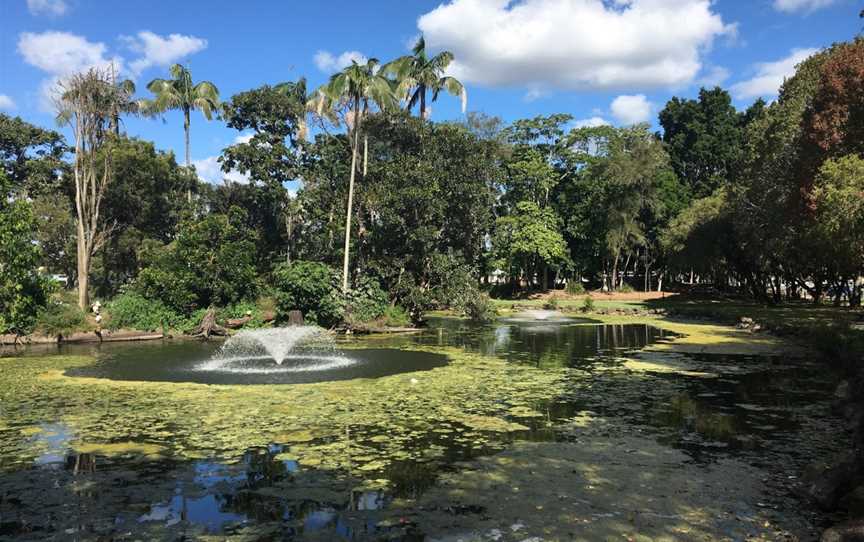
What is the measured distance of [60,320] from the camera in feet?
78.8

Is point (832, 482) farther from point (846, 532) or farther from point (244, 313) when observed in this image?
point (244, 313)

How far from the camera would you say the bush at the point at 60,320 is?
23.8 meters

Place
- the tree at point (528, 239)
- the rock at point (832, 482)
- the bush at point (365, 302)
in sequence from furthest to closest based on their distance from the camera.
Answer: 1. the tree at point (528, 239)
2. the bush at point (365, 302)
3. the rock at point (832, 482)

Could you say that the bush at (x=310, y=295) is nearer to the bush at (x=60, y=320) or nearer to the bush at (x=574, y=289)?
the bush at (x=60, y=320)

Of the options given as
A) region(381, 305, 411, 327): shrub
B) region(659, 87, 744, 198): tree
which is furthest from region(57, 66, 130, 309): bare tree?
region(659, 87, 744, 198): tree

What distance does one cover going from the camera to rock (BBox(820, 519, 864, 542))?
5.15m

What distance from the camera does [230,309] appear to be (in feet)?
93.0

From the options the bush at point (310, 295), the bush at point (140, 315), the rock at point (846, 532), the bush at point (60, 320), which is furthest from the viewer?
the bush at point (310, 295)

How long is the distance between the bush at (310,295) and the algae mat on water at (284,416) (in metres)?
12.0

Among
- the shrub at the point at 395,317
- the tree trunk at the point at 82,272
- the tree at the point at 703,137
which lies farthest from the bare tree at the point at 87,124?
the tree at the point at 703,137

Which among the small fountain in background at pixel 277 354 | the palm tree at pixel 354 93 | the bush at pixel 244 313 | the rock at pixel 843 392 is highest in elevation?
the palm tree at pixel 354 93

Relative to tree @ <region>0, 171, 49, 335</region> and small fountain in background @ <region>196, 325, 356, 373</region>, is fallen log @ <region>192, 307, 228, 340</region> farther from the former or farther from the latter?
tree @ <region>0, 171, 49, 335</region>

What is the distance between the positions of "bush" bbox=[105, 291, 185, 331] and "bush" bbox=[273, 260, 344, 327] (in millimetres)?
4674

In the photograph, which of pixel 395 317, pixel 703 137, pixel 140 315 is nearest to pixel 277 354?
pixel 395 317
